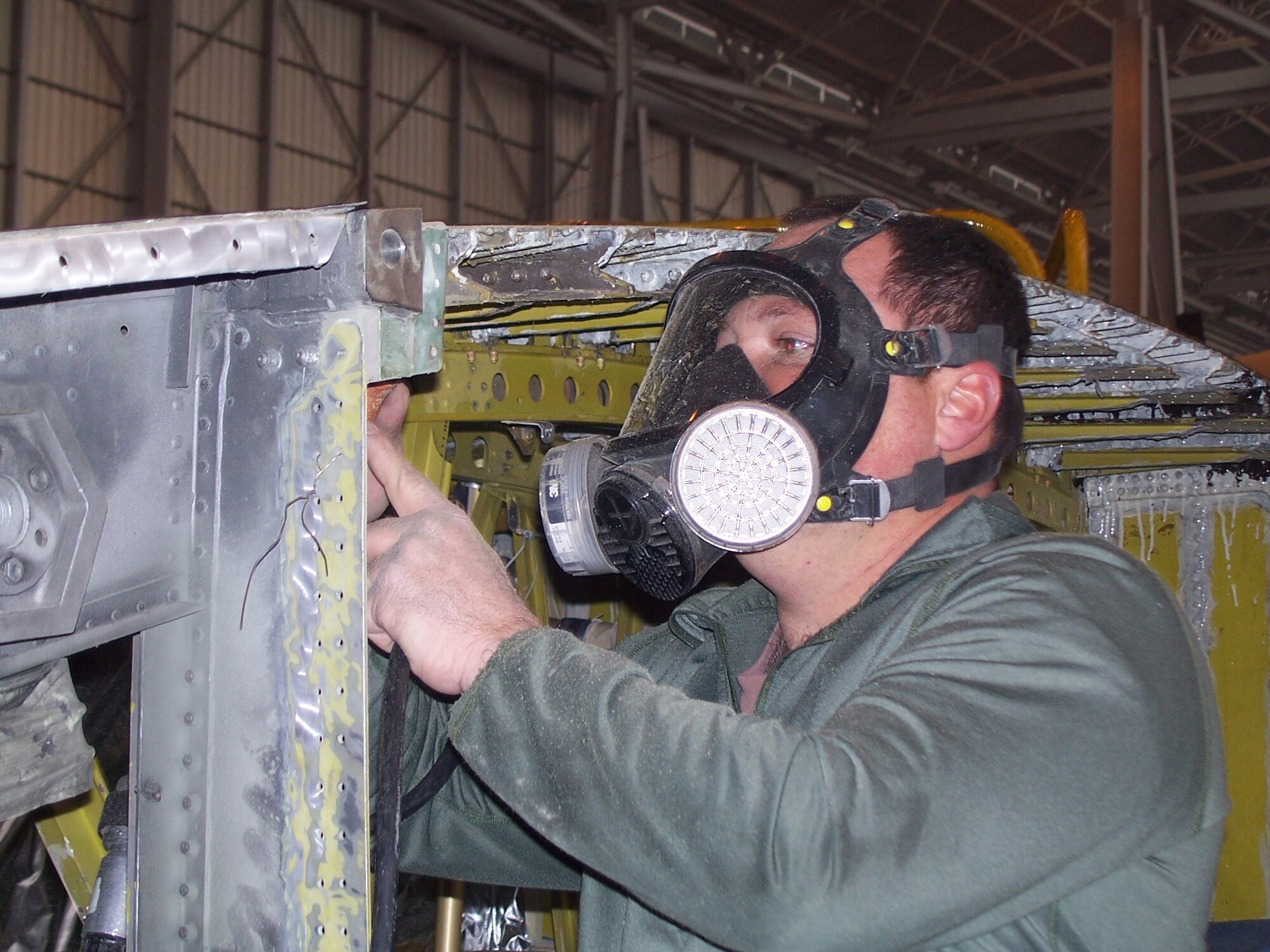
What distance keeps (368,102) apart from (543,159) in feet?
8.28

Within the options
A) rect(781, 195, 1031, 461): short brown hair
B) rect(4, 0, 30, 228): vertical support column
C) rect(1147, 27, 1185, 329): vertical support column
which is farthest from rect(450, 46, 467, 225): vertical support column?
rect(781, 195, 1031, 461): short brown hair

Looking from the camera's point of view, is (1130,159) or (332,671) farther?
(1130,159)

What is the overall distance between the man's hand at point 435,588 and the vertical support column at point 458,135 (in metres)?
12.1

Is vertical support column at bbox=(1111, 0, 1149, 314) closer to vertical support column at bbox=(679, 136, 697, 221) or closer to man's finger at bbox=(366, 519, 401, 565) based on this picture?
vertical support column at bbox=(679, 136, 697, 221)

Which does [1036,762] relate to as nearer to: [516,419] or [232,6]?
[516,419]

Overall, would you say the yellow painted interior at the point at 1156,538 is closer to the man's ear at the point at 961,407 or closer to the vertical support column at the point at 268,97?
the man's ear at the point at 961,407

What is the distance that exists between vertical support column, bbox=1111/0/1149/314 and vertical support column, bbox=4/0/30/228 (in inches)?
338

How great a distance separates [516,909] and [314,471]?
142 inches

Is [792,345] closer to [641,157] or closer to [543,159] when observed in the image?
[641,157]

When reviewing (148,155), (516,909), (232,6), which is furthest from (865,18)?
(516,909)

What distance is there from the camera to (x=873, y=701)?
50.5 inches

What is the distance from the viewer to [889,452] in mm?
1762

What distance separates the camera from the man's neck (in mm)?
1776

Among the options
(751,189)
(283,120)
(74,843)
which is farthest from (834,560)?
(751,189)
